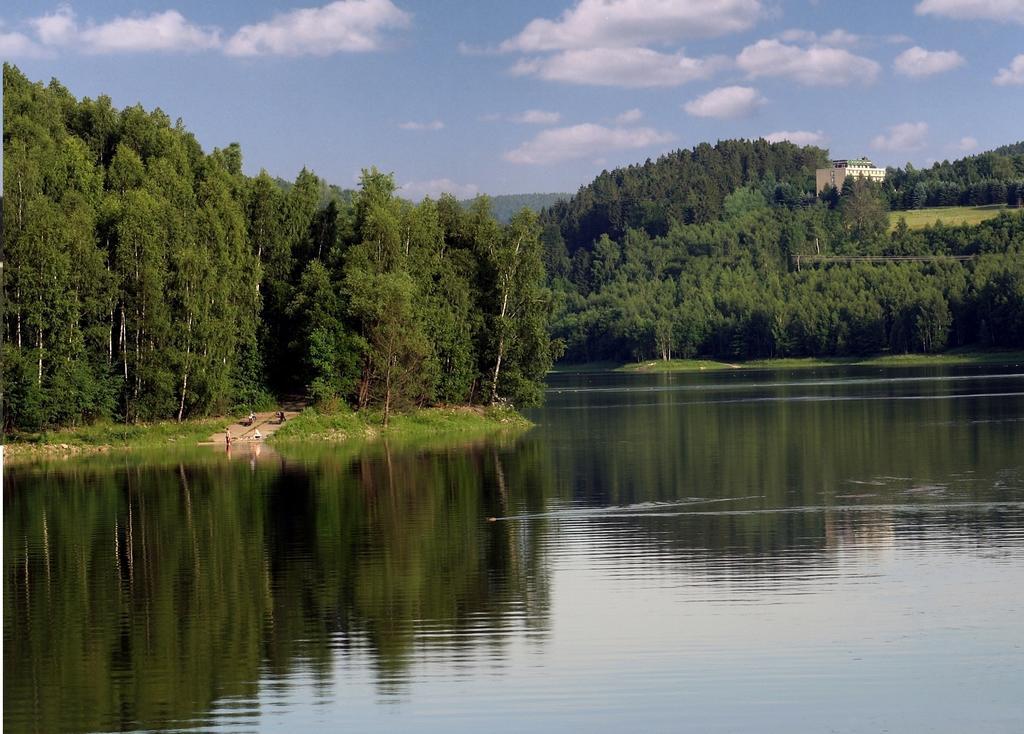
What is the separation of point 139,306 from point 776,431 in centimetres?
3049

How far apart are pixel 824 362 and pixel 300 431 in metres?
129

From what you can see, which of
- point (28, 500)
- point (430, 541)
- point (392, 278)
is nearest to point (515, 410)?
point (392, 278)

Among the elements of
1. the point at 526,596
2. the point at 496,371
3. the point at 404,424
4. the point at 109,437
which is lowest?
the point at 526,596

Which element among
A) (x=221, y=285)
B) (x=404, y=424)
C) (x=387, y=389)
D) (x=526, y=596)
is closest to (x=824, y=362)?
(x=404, y=424)

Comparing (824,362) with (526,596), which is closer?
(526,596)

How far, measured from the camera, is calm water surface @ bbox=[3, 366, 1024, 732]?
18641 millimetres

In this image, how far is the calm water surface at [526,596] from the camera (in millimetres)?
18641

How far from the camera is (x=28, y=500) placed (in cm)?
4350

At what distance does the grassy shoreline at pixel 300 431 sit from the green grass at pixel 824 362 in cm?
10524

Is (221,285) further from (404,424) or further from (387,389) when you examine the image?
(404,424)

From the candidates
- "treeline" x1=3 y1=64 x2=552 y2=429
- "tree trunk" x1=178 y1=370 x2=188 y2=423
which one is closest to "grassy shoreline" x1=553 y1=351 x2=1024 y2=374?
"treeline" x1=3 y1=64 x2=552 y2=429

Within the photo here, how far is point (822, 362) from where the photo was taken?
607ft

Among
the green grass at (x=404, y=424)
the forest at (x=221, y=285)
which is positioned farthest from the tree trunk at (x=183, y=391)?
the green grass at (x=404, y=424)

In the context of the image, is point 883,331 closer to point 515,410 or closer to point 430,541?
point 515,410
